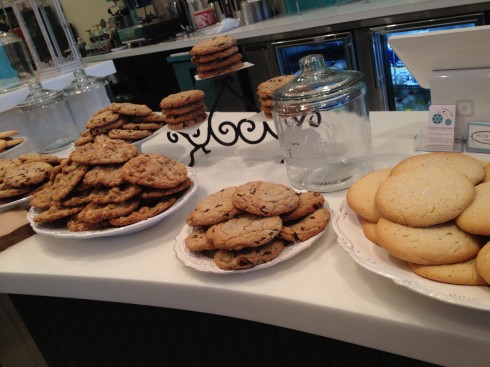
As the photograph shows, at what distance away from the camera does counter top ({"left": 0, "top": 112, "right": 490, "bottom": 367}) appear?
0.62 meters

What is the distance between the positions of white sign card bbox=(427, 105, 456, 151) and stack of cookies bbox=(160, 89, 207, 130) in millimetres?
651

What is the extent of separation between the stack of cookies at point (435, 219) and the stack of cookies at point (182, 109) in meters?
0.70

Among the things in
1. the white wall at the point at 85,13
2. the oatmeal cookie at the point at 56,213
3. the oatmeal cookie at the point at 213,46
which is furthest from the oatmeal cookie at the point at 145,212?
the white wall at the point at 85,13

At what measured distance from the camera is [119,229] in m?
0.98

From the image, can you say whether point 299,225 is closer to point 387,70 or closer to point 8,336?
point 8,336

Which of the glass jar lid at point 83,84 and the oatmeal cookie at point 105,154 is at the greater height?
the glass jar lid at point 83,84

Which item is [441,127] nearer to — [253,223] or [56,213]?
[253,223]

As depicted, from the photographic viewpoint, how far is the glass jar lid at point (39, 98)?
174 centimetres

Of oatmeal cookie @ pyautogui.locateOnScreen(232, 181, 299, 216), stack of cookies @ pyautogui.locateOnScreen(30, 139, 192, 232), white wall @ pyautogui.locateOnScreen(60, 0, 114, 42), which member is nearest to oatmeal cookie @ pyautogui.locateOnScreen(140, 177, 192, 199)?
stack of cookies @ pyautogui.locateOnScreen(30, 139, 192, 232)

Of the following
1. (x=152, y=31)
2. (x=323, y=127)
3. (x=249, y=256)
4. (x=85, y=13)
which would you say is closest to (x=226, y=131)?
(x=323, y=127)

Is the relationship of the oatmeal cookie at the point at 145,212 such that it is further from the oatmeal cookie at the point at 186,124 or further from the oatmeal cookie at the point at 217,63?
the oatmeal cookie at the point at 217,63

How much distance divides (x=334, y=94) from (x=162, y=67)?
3.62 metres

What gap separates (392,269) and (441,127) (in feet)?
1.76

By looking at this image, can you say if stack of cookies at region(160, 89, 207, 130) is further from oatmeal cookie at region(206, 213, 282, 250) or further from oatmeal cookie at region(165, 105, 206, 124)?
oatmeal cookie at region(206, 213, 282, 250)
